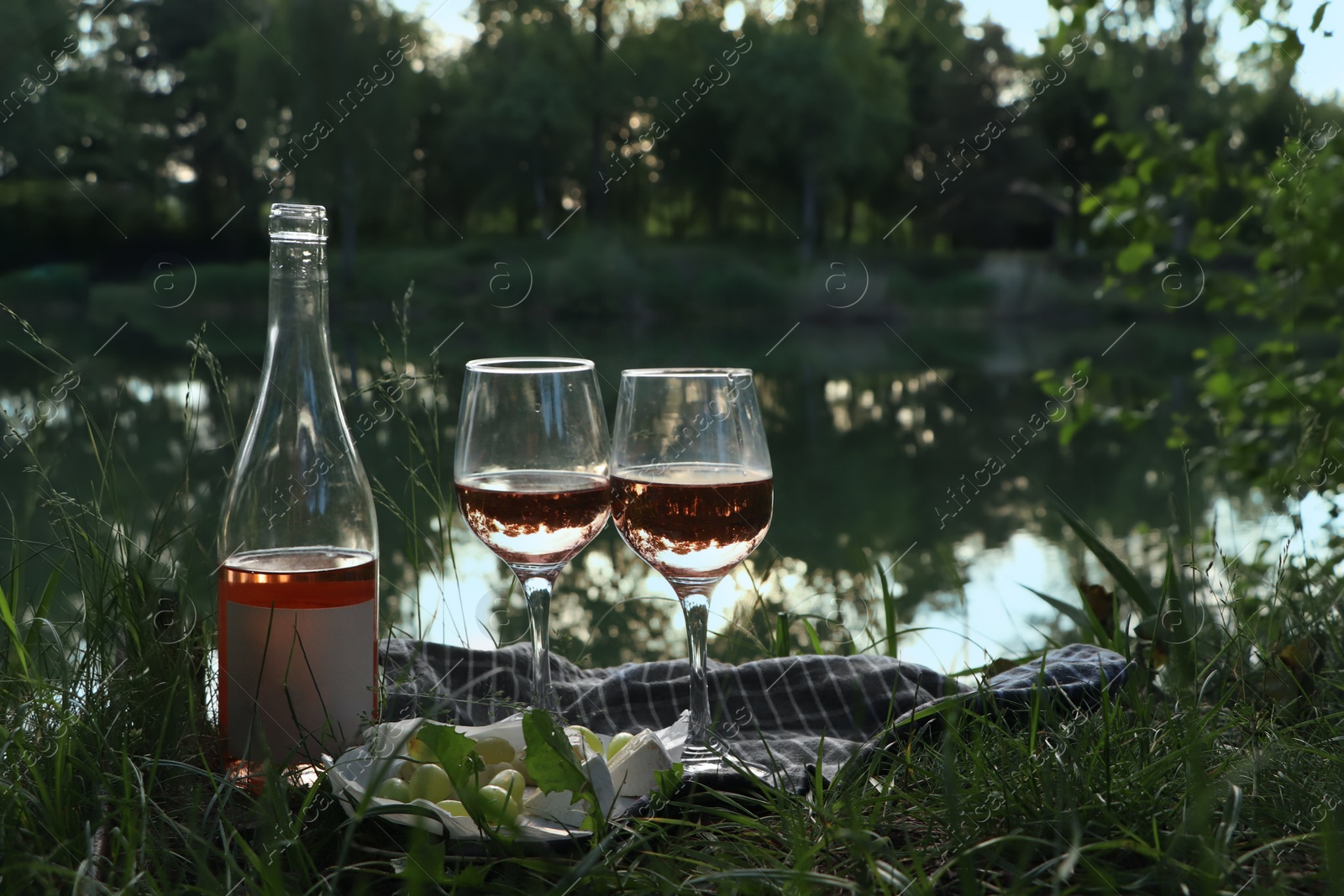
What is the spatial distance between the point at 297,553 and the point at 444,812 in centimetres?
47

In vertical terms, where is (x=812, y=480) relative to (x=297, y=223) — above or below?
above

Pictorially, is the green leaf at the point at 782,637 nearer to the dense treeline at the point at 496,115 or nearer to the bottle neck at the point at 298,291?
the bottle neck at the point at 298,291

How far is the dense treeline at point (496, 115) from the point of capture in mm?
12883

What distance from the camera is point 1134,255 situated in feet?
9.84

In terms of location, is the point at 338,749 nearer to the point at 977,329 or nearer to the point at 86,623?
the point at 86,623

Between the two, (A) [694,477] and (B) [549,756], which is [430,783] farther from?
(A) [694,477]

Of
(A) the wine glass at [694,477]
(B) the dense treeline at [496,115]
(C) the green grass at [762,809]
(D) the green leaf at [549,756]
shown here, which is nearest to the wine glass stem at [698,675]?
(A) the wine glass at [694,477]

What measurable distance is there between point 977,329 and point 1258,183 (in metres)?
20.5

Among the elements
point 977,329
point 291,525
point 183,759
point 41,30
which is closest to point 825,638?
point 291,525

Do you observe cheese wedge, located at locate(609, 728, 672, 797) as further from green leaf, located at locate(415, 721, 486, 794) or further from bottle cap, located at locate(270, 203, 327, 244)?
bottle cap, located at locate(270, 203, 327, 244)

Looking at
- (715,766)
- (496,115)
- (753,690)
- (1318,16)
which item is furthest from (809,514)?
(496,115)

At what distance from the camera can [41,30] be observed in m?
11.1

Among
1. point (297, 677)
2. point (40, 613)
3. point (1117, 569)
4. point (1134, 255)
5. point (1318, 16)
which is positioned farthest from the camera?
point (1134, 255)

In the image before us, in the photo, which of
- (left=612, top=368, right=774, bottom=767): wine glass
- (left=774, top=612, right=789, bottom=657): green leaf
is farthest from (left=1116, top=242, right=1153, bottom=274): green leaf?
(left=612, top=368, right=774, bottom=767): wine glass
